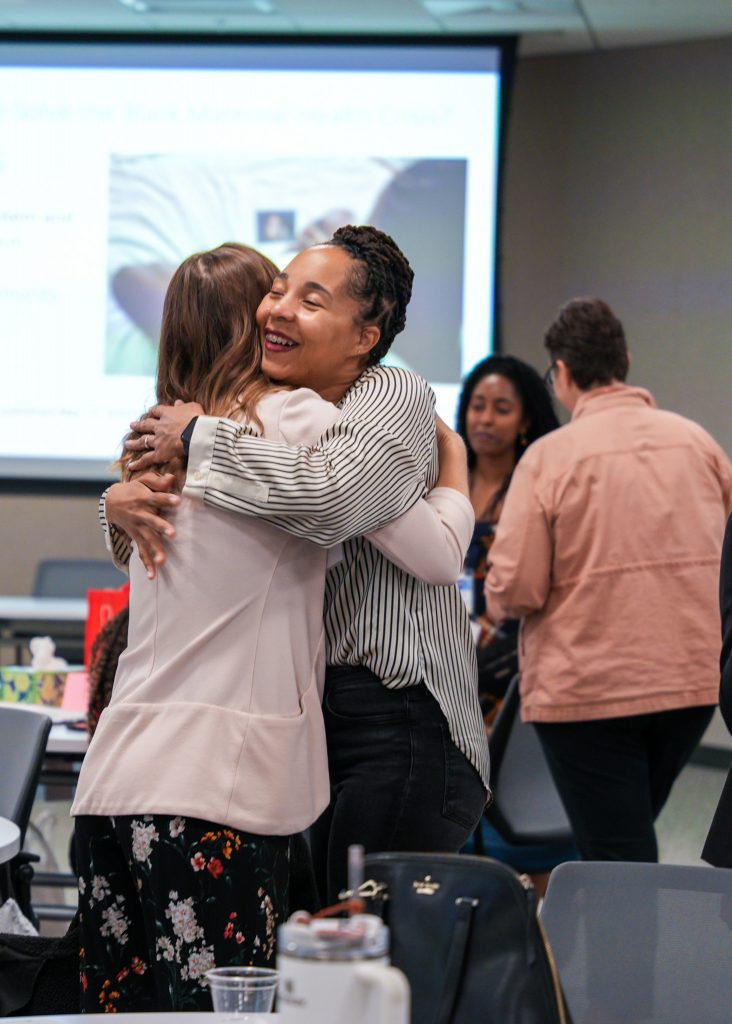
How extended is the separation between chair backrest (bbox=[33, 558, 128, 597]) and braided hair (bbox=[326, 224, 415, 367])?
4.42 meters

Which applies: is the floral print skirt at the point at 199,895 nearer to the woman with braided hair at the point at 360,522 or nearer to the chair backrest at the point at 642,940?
the woman with braided hair at the point at 360,522

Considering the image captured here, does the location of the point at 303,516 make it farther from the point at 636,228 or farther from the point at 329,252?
the point at 636,228

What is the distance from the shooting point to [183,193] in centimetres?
648

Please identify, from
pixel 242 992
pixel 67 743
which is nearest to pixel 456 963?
pixel 242 992

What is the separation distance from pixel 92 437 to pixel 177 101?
1.64 meters

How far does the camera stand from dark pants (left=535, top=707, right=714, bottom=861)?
3.08 meters

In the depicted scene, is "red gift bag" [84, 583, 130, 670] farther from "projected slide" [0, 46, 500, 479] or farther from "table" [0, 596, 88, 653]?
"projected slide" [0, 46, 500, 479]

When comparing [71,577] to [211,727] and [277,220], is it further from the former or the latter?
[211,727]

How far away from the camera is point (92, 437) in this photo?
6477mm

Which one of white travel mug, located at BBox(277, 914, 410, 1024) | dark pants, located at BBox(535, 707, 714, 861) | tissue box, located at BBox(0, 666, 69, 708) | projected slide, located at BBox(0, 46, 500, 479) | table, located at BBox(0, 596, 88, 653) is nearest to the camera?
white travel mug, located at BBox(277, 914, 410, 1024)

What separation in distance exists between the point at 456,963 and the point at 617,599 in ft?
6.87

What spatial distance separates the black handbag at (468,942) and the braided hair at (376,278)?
809 millimetres

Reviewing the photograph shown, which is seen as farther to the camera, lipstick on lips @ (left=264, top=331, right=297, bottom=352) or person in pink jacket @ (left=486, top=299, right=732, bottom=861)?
person in pink jacket @ (left=486, top=299, right=732, bottom=861)

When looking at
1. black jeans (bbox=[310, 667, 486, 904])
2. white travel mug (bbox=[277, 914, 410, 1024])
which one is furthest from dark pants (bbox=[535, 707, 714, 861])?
white travel mug (bbox=[277, 914, 410, 1024])
